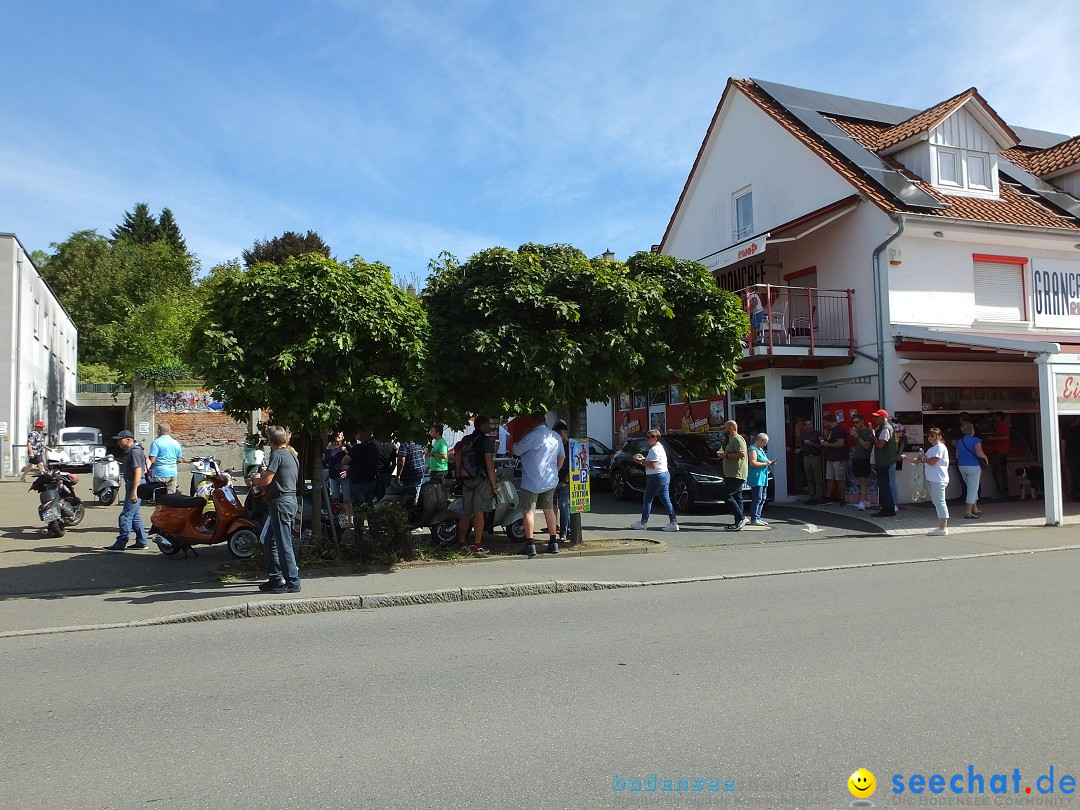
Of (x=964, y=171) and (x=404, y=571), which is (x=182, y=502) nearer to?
(x=404, y=571)

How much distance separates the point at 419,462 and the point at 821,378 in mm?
9926

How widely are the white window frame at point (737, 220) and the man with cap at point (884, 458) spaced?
8.44 meters

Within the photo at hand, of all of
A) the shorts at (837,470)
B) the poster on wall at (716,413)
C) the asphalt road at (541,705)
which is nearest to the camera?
the asphalt road at (541,705)

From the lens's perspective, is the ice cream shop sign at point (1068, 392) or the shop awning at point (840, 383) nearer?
the ice cream shop sign at point (1068, 392)

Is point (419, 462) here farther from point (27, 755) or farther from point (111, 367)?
point (111, 367)

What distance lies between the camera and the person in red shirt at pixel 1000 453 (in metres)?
17.6

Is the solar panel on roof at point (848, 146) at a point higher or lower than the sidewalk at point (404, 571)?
higher

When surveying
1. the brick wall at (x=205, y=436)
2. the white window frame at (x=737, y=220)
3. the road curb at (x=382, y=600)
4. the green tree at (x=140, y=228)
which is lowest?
the road curb at (x=382, y=600)

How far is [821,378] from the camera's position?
18.4 metres

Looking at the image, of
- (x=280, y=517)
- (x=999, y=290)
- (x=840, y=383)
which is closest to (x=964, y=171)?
(x=999, y=290)

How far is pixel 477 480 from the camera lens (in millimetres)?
10930

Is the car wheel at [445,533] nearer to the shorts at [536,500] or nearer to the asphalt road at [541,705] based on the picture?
the shorts at [536,500]

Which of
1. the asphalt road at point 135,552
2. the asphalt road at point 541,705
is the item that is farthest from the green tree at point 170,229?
the asphalt road at point 541,705

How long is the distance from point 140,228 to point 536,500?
6631cm
